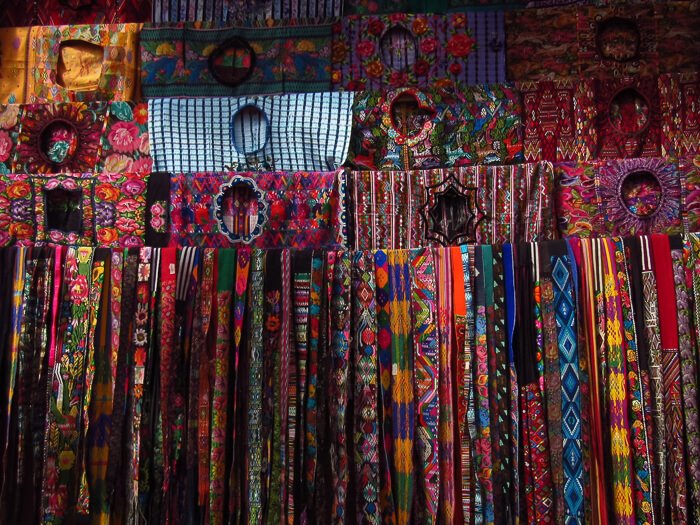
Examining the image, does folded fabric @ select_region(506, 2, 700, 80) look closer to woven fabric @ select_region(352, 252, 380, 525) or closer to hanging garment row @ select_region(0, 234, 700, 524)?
hanging garment row @ select_region(0, 234, 700, 524)

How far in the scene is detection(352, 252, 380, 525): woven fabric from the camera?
2385 millimetres

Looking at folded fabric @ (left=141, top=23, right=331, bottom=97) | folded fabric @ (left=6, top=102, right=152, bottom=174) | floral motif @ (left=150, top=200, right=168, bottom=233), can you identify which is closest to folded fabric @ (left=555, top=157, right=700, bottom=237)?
folded fabric @ (left=141, top=23, right=331, bottom=97)

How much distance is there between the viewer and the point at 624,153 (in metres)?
2.83

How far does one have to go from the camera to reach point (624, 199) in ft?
8.85

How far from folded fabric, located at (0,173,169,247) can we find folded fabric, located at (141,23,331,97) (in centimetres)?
50

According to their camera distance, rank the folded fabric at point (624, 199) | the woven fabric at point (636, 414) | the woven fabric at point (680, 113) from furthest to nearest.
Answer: the woven fabric at point (680, 113), the folded fabric at point (624, 199), the woven fabric at point (636, 414)

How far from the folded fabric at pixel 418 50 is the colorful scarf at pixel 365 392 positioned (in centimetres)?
89

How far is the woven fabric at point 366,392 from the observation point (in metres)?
2.38

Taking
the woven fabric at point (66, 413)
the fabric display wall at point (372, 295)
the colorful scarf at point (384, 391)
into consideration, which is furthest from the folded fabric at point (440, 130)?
the woven fabric at point (66, 413)

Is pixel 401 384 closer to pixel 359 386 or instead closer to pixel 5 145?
pixel 359 386

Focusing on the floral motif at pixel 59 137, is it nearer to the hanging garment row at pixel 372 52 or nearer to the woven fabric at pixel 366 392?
the hanging garment row at pixel 372 52

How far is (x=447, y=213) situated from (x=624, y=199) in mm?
641

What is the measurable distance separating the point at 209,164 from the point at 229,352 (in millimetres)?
817

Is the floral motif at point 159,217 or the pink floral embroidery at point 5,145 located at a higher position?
the pink floral embroidery at point 5,145
